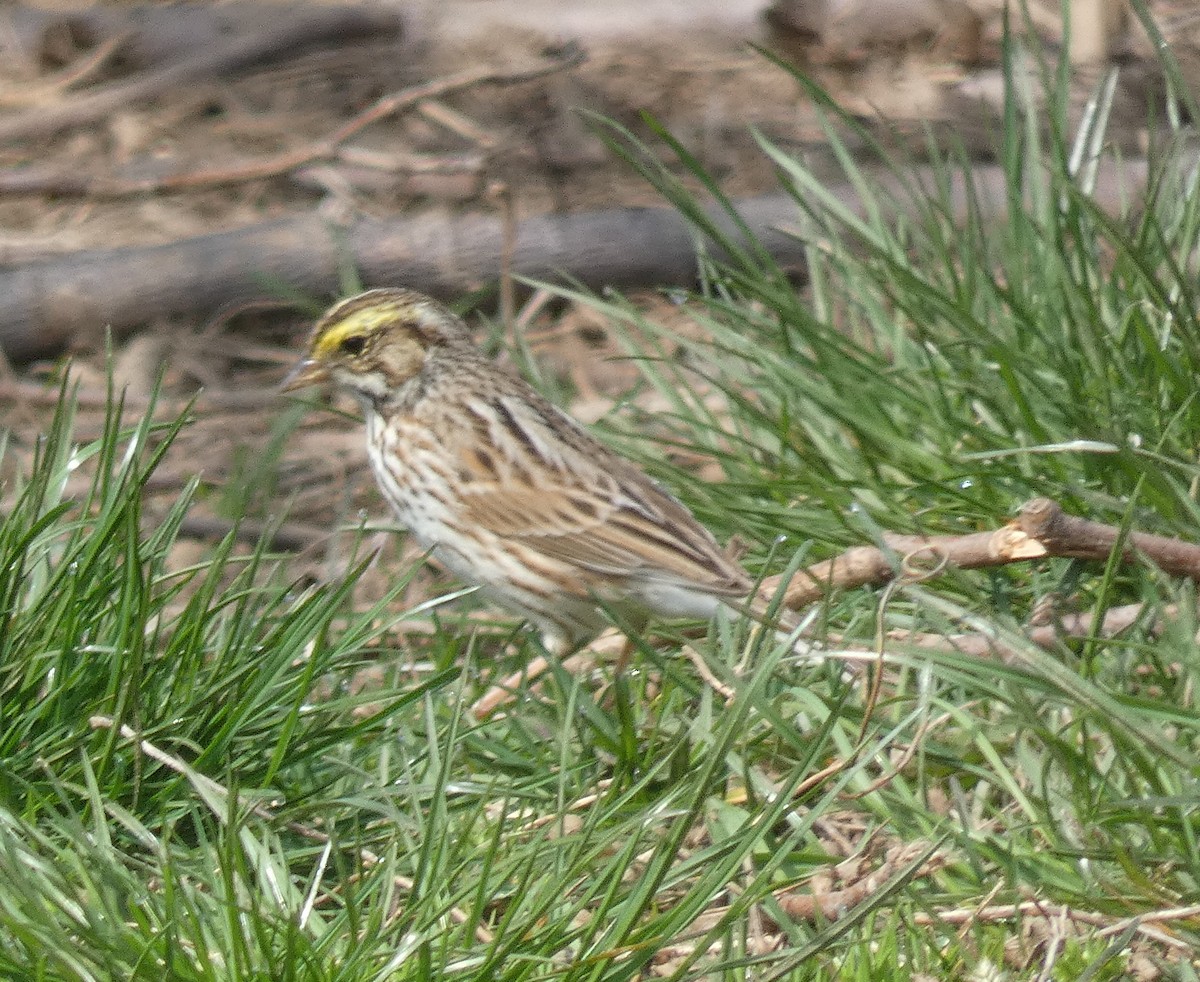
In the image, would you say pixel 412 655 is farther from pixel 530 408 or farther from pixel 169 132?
pixel 169 132

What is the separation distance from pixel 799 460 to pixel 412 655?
1265 mm

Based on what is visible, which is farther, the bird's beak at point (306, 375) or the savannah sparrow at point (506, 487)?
the bird's beak at point (306, 375)

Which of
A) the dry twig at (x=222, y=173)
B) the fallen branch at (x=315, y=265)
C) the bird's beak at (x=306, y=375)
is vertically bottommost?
the fallen branch at (x=315, y=265)

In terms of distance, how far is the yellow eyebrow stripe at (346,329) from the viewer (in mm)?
5590

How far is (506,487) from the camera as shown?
531cm

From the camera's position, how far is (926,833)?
373 cm

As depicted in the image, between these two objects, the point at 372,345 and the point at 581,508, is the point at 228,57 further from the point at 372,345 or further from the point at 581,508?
the point at 581,508

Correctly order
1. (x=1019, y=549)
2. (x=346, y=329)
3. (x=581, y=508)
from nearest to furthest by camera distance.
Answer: (x=1019, y=549)
(x=581, y=508)
(x=346, y=329)

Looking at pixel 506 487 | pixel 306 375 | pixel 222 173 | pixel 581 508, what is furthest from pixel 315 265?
pixel 581 508

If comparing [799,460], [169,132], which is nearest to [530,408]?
[799,460]

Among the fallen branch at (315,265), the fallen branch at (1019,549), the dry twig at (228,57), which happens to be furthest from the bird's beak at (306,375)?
the dry twig at (228,57)

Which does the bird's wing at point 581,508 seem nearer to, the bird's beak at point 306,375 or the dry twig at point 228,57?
the bird's beak at point 306,375

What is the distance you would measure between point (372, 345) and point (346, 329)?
0.10 metres

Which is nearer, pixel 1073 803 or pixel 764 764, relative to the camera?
pixel 1073 803
